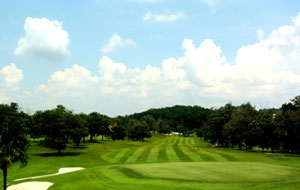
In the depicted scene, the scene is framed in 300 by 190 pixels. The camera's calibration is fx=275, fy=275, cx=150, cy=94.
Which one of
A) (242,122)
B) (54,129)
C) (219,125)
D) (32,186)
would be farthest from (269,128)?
(32,186)

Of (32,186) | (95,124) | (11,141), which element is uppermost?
(95,124)

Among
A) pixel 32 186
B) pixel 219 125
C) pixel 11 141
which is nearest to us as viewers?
pixel 11 141

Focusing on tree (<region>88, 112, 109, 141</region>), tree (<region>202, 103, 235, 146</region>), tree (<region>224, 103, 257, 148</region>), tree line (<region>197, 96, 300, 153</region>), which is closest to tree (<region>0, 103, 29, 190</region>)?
tree line (<region>197, 96, 300, 153</region>)

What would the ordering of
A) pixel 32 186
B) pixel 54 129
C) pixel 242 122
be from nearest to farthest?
pixel 32 186
pixel 54 129
pixel 242 122

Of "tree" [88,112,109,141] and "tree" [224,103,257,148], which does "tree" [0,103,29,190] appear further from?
"tree" [88,112,109,141]

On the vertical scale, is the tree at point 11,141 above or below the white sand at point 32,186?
above

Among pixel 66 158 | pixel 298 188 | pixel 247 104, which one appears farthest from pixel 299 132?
pixel 66 158

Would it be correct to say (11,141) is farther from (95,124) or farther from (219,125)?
(95,124)

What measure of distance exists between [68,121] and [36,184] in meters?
43.2

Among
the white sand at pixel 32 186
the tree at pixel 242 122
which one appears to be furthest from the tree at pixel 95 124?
the white sand at pixel 32 186

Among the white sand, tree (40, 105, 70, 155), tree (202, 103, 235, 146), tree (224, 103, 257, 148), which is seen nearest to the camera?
the white sand

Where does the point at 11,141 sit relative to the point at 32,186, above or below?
above

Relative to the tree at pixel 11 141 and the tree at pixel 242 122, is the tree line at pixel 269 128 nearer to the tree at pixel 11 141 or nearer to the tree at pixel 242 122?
the tree at pixel 242 122

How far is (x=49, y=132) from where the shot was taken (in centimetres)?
7181
